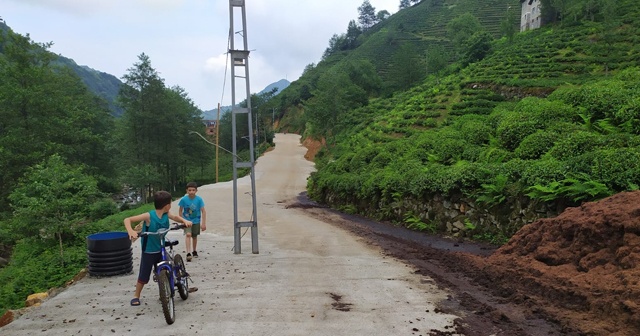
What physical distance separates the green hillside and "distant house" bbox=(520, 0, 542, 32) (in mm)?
26055

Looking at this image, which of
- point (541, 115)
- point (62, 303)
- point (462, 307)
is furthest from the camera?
point (541, 115)

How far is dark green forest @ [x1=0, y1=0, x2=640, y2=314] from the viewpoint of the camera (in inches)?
382

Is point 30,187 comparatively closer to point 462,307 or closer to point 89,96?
point 462,307

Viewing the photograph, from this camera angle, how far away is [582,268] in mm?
5352

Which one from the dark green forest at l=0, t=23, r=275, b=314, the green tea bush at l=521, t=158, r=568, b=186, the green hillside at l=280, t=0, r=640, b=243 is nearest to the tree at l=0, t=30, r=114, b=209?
the dark green forest at l=0, t=23, r=275, b=314

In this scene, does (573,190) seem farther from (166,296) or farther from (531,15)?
(531,15)

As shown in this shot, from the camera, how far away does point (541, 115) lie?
13508mm

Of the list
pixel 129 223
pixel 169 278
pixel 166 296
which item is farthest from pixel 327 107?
pixel 166 296

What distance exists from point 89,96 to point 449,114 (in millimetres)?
36652

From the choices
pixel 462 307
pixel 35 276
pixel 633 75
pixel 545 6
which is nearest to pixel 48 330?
pixel 462 307

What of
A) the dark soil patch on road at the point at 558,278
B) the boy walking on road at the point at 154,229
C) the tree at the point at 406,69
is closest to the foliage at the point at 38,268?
the boy walking on road at the point at 154,229

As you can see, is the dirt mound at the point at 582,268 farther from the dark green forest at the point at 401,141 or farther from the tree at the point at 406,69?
the tree at the point at 406,69

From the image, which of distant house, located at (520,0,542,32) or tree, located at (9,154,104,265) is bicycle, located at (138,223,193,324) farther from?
distant house, located at (520,0,542,32)

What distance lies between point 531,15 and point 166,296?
81160 millimetres
